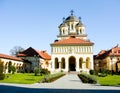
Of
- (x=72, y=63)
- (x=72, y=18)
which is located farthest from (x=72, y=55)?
(x=72, y=18)

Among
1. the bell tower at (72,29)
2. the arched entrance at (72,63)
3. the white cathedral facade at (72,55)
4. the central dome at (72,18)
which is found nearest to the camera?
the white cathedral facade at (72,55)

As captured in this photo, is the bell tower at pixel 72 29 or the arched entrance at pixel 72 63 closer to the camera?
the arched entrance at pixel 72 63

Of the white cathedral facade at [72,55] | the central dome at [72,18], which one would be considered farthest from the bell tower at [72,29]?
the white cathedral facade at [72,55]

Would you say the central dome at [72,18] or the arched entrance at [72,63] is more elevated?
the central dome at [72,18]

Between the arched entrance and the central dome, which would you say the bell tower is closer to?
the central dome

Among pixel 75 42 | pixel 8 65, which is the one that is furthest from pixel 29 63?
pixel 8 65

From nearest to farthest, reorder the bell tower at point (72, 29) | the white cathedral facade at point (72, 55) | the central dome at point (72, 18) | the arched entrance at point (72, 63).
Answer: the white cathedral facade at point (72, 55)
the arched entrance at point (72, 63)
the bell tower at point (72, 29)
the central dome at point (72, 18)

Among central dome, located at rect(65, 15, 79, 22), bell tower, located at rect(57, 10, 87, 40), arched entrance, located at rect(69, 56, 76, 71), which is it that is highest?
central dome, located at rect(65, 15, 79, 22)

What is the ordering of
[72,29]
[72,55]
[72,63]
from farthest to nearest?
Result: [72,29] < [72,63] < [72,55]

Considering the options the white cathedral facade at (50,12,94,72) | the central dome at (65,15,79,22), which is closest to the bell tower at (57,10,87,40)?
the central dome at (65,15,79,22)

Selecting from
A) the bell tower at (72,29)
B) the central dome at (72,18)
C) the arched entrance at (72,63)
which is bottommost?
the arched entrance at (72,63)

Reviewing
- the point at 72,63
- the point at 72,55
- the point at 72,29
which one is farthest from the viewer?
the point at 72,29

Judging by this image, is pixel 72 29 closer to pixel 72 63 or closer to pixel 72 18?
pixel 72 18

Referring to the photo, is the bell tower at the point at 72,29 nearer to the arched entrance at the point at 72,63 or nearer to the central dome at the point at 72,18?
the central dome at the point at 72,18
